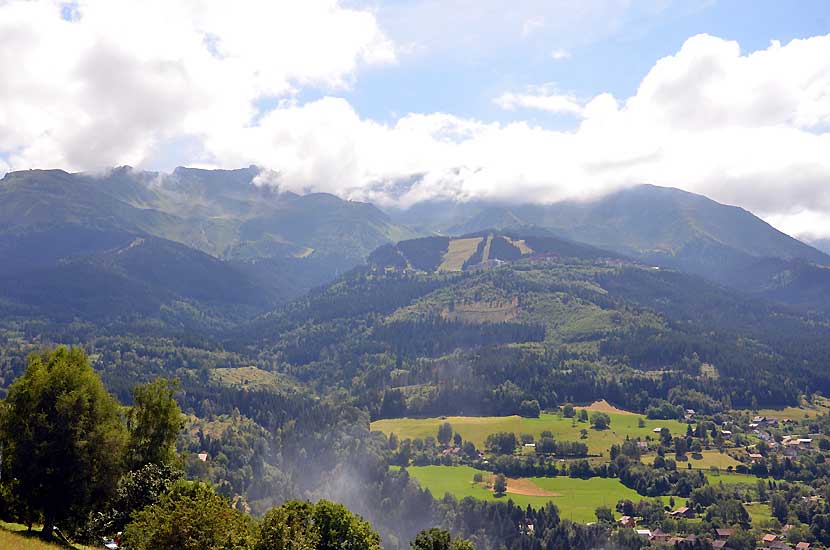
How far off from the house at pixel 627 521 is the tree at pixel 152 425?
11192 cm

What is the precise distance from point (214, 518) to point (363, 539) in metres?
29.2

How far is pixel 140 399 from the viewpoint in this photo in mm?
57750

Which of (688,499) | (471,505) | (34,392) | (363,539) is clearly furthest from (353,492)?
(34,392)

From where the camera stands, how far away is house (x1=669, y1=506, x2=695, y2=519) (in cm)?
15025

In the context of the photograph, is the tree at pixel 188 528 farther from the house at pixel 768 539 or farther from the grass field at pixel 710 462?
the grass field at pixel 710 462

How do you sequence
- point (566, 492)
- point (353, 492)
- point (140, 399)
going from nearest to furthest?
point (140, 399) → point (353, 492) → point (566, 492)

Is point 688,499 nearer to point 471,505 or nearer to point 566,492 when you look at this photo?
point 566,492

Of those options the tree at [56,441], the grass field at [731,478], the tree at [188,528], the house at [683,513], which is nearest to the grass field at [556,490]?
the house at [683,513]

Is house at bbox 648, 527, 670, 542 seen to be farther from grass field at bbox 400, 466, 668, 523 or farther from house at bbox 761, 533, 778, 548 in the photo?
house at bbox 761, 533, 778, 548

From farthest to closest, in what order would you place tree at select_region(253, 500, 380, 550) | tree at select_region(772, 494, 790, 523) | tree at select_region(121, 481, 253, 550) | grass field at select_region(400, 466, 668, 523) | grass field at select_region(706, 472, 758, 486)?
grass field at select_region(706, 472, 758, 486)
grass field at select_region(400, 466, 668, 523)
tree at select_region(772, 494, 790, 523)
tree at select_region(253, 500, 380, 550)
tree at select_region(121, 481, 253, 550)

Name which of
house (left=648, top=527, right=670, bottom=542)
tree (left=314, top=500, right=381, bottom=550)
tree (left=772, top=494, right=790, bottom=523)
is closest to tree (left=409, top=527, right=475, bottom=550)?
tree (left=314, top=500, right=381, bottom=550)

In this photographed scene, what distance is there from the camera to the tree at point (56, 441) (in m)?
49.3

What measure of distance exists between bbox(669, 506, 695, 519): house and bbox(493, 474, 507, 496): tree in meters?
38.4

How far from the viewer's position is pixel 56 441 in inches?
1948
